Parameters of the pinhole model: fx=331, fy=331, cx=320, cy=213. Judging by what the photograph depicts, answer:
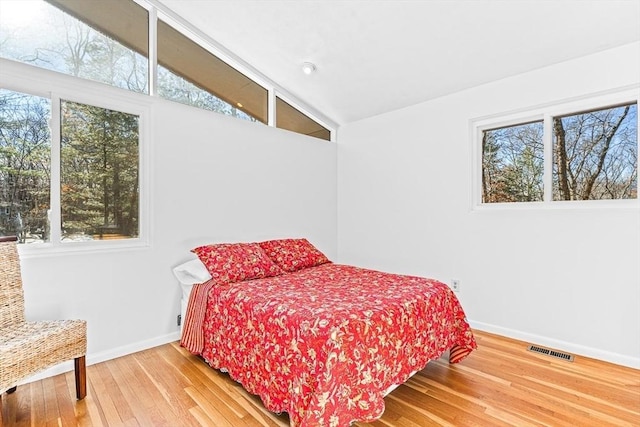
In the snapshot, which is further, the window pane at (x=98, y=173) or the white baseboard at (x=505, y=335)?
the window pane at (x=98, y=173)

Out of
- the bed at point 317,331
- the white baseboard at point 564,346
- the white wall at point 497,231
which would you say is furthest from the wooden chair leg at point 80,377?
the white baseboard at point 564,346

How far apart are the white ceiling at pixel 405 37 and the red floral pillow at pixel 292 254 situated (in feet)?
5.82

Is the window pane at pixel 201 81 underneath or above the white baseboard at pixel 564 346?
above

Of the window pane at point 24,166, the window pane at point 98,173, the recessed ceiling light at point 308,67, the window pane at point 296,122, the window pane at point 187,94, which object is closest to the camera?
the window pane at point 24,166

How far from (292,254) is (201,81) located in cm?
189

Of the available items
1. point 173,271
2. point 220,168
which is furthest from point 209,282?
point 220,168

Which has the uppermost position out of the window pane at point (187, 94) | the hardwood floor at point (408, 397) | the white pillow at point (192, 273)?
the window pane at point (187, 94)

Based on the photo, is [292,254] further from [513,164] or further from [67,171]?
[513,164]

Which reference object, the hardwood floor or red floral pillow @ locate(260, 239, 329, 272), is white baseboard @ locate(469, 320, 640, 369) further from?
red floral pillow @ locate(260, 239, 329, 272)

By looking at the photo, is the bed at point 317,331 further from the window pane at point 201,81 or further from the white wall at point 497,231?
the window pane at point 201,81

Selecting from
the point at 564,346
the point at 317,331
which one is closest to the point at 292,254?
the point at 317,331

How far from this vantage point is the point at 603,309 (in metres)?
2.52

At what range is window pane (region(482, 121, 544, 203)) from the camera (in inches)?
116

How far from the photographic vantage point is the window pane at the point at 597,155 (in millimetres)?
2502
